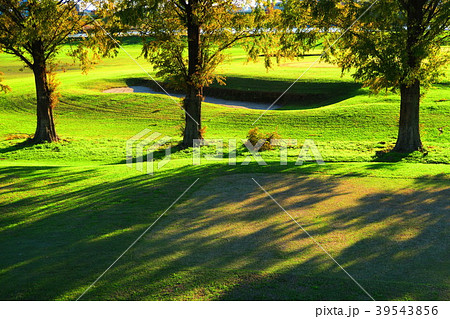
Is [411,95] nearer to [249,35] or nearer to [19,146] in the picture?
[249,35]

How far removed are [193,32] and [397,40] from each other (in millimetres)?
8089

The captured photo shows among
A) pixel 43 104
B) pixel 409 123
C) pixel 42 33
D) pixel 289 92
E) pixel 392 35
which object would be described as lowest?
pixel 409 123

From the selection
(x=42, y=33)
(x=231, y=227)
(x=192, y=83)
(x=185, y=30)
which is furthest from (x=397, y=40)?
(x=42, y=33)

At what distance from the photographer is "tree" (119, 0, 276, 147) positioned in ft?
56.1

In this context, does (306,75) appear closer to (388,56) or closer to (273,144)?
(273,144)

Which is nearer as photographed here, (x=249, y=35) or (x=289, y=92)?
(x=249, y=35)

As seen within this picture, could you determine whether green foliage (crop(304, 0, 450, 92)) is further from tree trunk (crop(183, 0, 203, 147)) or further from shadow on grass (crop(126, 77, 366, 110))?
shadow on grass (crop(126, 77, 366, 110))

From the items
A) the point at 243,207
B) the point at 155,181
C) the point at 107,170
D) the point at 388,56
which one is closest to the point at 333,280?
the point at 243,207

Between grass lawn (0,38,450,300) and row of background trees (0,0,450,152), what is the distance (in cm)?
273

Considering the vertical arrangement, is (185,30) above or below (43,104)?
above

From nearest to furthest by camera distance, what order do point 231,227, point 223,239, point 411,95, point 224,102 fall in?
point 223,239 < point 231,227 < point 411,95 < point 224,102

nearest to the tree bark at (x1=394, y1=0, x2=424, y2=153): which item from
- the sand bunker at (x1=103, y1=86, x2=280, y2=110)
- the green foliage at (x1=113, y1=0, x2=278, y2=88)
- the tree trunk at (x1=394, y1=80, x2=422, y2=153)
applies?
the tree trunk at (x1=394, y1=80, x2=422, y2=153)

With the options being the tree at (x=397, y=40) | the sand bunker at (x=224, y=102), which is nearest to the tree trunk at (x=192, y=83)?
the tree at (x=397, y=40)

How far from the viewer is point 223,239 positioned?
7.85 meters
